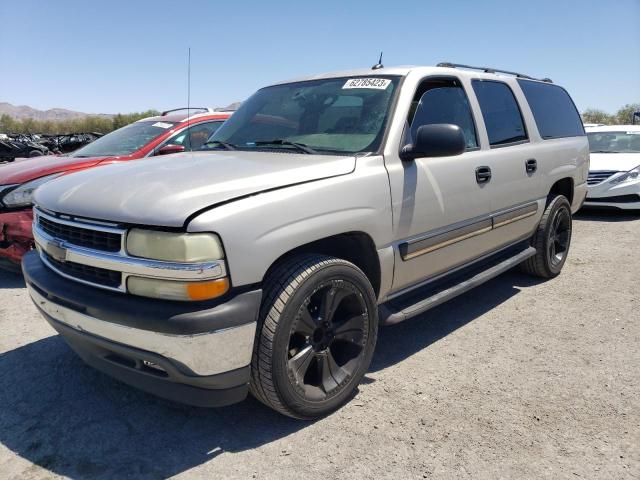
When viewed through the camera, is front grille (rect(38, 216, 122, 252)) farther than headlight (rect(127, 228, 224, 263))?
Yes

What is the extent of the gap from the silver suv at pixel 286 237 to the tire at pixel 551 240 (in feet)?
2.75

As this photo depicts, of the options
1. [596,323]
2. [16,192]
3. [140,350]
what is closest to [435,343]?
[596,323]

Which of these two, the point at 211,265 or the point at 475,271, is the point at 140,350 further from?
the point at 475,271

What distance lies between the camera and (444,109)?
140 inches

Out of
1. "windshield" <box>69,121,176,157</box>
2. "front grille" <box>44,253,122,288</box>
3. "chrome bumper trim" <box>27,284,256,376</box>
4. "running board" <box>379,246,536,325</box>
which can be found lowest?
"running board" <box>379,246,536,325</box>

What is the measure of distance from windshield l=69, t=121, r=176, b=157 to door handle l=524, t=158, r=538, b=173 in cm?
389

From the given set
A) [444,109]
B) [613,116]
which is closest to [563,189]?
[444,109]

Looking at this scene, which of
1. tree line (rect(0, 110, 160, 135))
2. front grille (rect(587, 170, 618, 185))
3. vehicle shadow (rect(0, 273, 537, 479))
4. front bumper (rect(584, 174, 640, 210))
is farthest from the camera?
tree line (rect(0, 110, 160, 135))

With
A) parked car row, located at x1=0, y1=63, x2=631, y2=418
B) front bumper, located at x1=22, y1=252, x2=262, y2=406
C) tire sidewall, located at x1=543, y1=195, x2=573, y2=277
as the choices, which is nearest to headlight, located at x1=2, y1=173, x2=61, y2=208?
parked car row, located at x1=0, y1=63, x2=631, y2=418

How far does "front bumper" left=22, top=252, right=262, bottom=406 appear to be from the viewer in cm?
211

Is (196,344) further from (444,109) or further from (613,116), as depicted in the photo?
(613,116)

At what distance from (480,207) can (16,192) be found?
422cm

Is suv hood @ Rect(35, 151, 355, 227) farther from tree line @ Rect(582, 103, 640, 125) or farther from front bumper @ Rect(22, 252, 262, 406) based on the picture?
tree line @ Rect(582, 103, 640, 125)

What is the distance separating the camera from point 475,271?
3.92m
